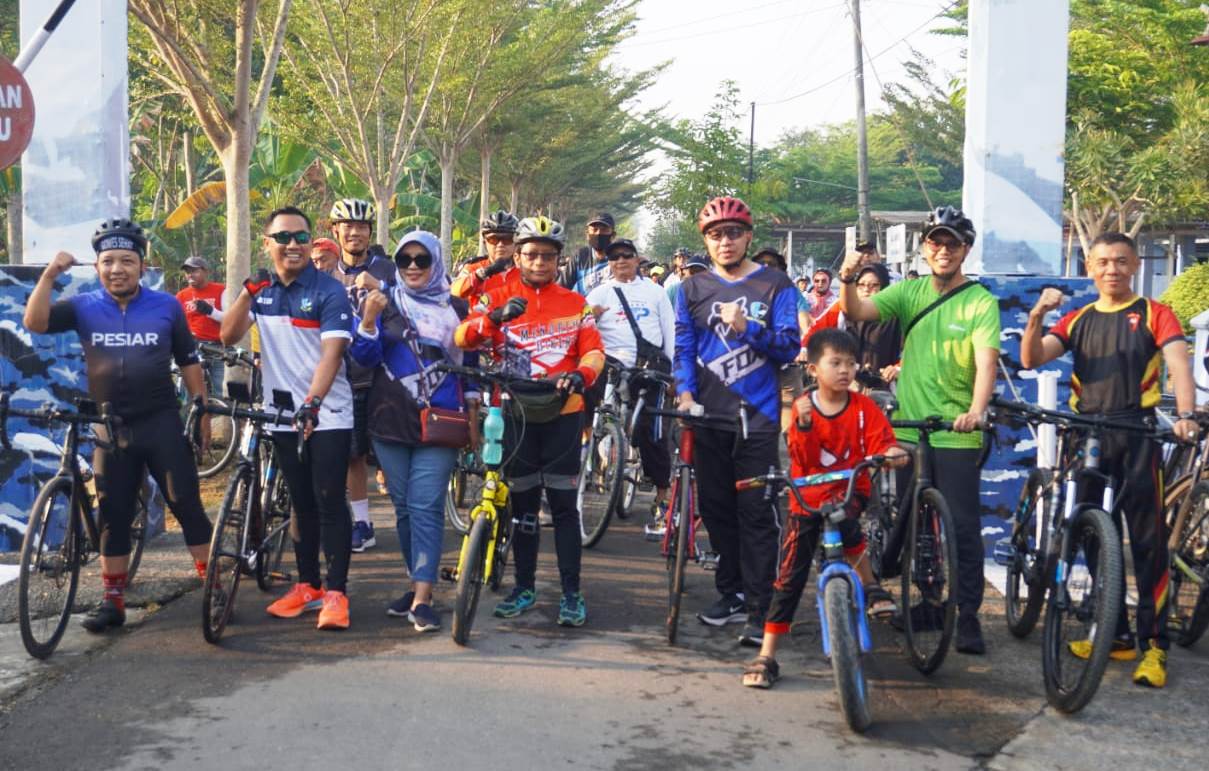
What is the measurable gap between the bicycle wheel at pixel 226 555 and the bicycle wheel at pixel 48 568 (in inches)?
26.2

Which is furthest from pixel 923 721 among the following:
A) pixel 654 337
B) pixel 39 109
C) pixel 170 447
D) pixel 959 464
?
pixel 39 109

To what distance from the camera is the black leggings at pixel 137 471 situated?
6.47 metres

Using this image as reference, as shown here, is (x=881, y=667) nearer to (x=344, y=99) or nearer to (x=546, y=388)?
(x=546, y=388)

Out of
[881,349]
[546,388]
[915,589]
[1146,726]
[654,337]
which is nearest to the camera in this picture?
[1146,726]

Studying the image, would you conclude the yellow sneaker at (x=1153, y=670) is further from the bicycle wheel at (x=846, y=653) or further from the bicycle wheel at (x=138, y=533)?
the bicycle wheel at (x=138, y=533)

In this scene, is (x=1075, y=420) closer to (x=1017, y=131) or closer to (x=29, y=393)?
(x=1017, y=131)

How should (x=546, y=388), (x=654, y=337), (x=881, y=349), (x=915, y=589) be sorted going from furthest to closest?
(x=654, y=337) < (x=881, y=349) < (x=546, y=388) < (x=915, y=589)

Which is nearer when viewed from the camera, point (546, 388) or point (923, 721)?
point (923, 721)

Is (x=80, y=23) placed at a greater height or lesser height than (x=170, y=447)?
greater

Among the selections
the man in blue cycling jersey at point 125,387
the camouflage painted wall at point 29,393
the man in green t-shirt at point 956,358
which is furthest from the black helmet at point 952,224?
the camouflage painted wall at point 29,393

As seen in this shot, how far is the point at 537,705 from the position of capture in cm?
536

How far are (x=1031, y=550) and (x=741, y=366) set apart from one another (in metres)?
1.61

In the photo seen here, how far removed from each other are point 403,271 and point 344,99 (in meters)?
17.4

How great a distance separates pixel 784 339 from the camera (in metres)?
6.30
